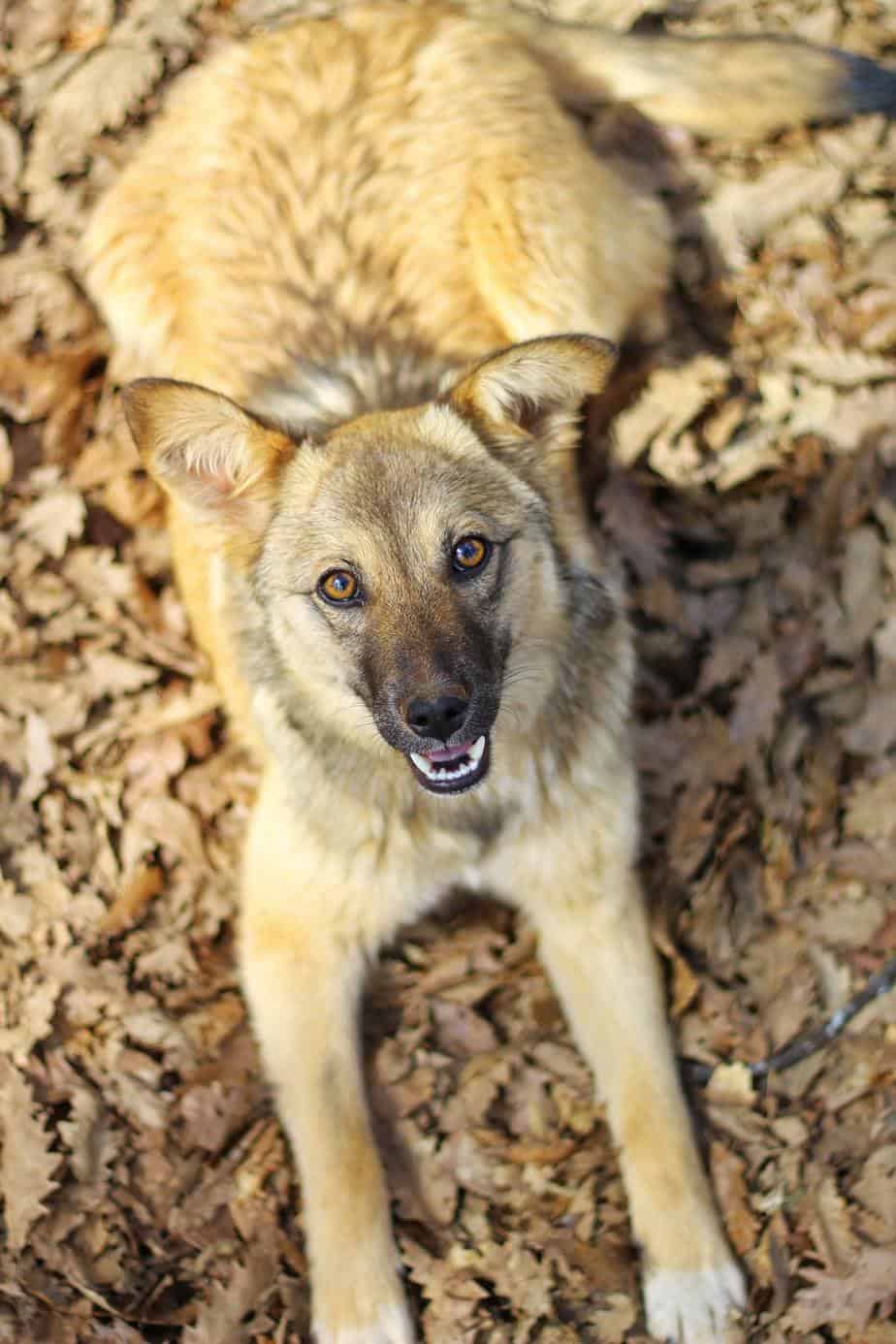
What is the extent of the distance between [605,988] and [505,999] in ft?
1.44

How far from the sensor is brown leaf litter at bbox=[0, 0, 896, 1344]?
3625 mm

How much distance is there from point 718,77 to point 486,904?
3.50 meters

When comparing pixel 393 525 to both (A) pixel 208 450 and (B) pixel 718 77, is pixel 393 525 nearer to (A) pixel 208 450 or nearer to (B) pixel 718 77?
(A) pixel 208 450

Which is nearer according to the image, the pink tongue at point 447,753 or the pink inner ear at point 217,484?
the pink tongue at point 447,753

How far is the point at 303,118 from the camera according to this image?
14.1 feet

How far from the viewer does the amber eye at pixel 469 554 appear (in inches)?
127

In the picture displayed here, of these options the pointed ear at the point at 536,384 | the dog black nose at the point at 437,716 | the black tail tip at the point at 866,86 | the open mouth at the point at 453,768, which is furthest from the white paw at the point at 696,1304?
the black tail tip at the point at 866,86

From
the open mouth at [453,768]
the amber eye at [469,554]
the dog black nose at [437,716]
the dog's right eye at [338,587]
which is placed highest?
the amber eye at [469,554]

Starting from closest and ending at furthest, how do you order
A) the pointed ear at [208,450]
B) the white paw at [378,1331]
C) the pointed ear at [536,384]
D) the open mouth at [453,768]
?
the pointed ear at [208,450], the pointed ear at [536,384], the open mouth at [453,768], the white paw at [378,1331]

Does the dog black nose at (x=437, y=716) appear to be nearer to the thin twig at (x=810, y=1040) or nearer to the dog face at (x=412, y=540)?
the dog face at (x=412, y=540)

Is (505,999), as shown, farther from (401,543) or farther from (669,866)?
(401,543)

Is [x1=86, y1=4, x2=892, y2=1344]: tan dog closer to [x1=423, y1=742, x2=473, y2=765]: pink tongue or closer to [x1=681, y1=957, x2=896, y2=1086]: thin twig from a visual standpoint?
[x1=423, y1=742, x2=473, y2=765]: pink tongue

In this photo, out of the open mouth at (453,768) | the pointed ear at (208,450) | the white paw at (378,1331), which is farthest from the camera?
the white paw at (378,1331)

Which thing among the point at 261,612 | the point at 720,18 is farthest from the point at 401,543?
the point at 720,18
